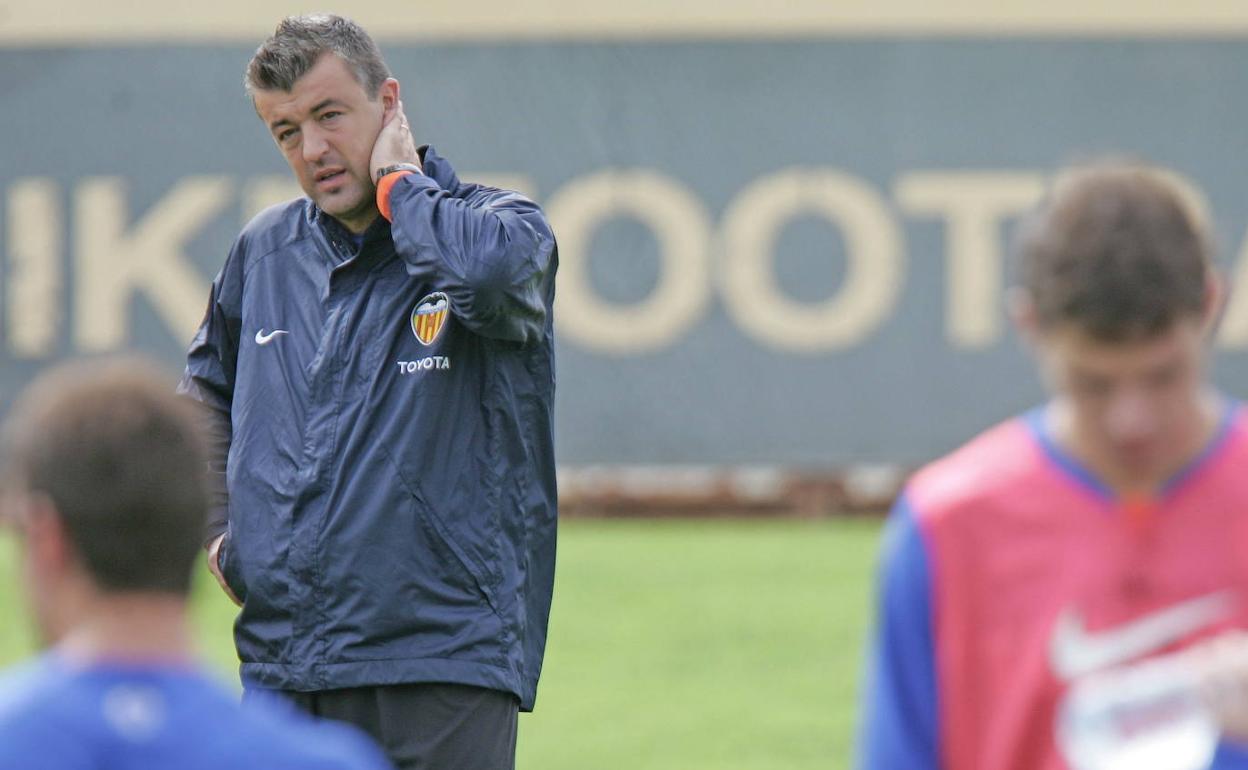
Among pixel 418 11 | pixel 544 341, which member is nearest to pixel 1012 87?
pixel 418 11

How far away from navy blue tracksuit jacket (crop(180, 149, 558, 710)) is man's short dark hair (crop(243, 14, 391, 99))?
0.29 m

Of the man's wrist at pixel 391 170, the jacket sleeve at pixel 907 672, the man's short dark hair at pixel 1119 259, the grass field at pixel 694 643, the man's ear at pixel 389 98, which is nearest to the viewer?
the man's short dark hair at pixel 1119 259

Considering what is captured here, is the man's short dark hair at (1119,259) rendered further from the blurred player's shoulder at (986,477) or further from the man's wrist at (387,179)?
the man's wrist at (387,179)

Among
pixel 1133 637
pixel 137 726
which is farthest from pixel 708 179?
pixel 137 726

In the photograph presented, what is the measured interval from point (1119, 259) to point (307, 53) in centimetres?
225

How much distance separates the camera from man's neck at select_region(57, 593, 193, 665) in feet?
6.83

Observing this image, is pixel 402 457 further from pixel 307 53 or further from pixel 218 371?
pixel 307 53

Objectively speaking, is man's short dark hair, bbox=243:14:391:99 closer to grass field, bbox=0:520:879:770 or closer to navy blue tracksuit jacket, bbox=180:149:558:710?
navy blue tracksuit jacket, bbox=180:149:558:710

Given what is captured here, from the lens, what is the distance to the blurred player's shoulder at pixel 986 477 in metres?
2.39

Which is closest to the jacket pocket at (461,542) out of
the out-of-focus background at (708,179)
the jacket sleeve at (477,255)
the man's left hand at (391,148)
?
the jacket sleeve at (477,255)

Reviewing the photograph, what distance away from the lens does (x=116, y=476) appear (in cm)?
212

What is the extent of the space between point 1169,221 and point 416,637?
6.54ft

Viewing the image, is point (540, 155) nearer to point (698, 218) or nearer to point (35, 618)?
point (698, 218)

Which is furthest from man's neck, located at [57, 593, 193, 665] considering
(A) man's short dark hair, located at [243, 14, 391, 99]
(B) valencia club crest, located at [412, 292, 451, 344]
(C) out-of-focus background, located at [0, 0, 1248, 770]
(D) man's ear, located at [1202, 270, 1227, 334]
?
(C) out-of-focus background, located at [0, 0, 1248, 770]
